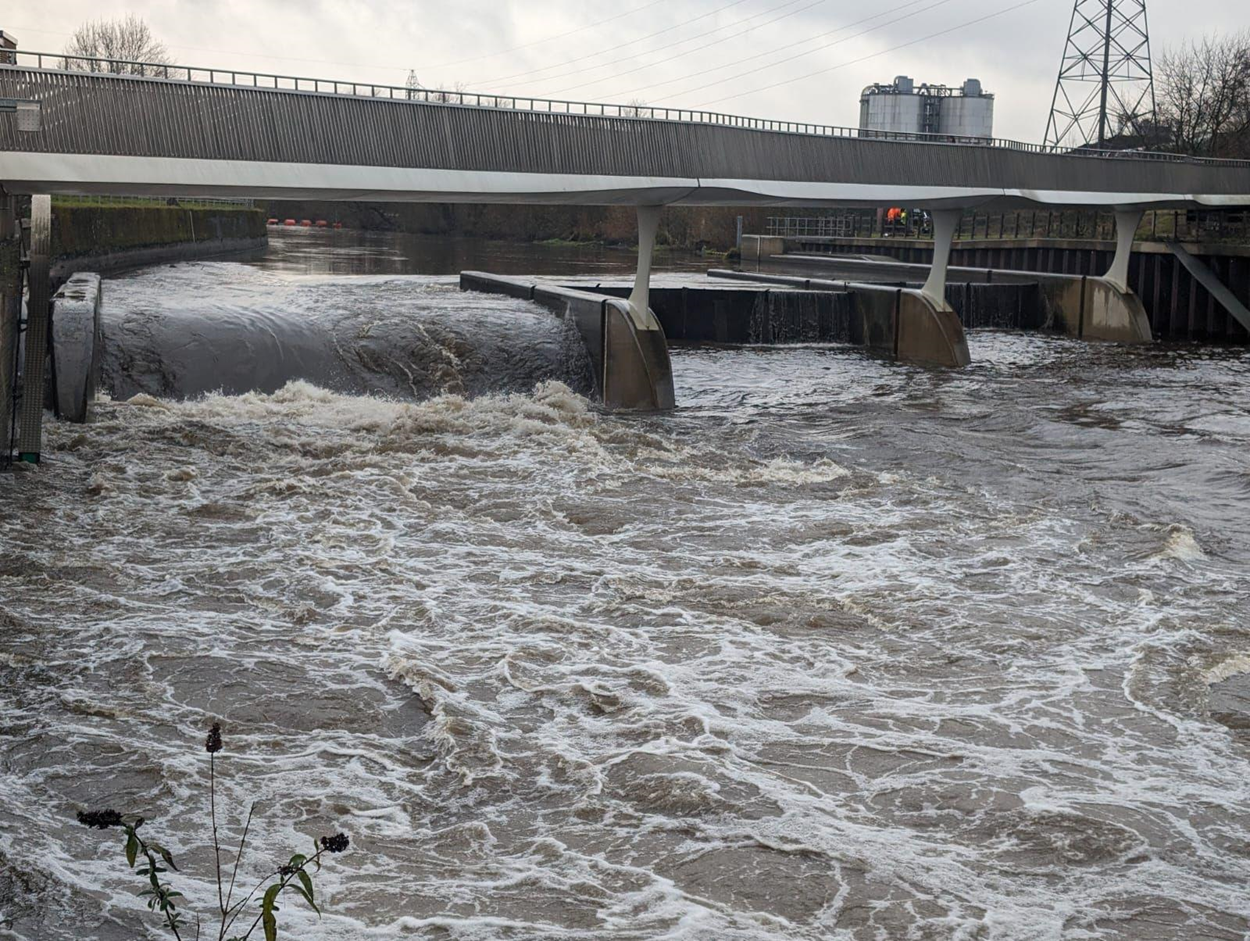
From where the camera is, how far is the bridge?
19.1 metres

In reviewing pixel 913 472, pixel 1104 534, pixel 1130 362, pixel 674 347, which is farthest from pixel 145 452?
pixel 1130 362

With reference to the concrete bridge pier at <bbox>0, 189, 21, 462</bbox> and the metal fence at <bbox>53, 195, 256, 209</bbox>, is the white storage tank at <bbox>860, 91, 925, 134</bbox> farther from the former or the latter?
the concrete bridge pier at <bbox>0, 189, 21, 462</bbox>

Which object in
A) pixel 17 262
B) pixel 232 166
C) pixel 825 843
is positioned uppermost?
pixel 232 166

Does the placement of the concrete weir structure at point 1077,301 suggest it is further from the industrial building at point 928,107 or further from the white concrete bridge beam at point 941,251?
the industrial building at point 928,107

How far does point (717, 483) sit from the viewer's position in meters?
18.2

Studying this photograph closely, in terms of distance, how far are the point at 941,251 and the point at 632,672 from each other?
25286mm

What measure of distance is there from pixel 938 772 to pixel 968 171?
2536 centimetres

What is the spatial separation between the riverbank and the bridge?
16.2 metres

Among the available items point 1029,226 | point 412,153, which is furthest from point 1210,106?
point 412,153

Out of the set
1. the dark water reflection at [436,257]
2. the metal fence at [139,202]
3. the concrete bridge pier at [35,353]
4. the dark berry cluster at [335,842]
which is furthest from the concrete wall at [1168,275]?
the dark berry cluster at [335,842]

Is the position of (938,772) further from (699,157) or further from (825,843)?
(699,157)

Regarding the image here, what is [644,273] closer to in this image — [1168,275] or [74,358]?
[74,358]

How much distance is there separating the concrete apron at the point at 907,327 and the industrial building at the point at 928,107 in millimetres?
75823

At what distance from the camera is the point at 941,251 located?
33.5 metres
